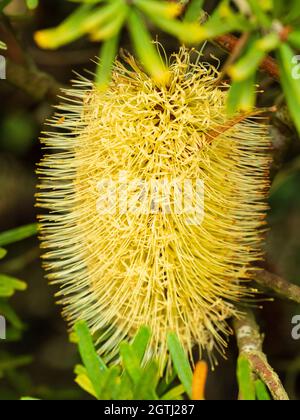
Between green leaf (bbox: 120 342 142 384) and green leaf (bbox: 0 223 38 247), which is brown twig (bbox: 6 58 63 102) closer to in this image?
green leaf (bbox: 0 223 38 247)

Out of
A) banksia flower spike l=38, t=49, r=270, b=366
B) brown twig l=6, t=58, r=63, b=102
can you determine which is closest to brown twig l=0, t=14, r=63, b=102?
brown twig l=6, t=58, r=63, b=102

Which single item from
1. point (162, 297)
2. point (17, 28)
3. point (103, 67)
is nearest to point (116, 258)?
point (162, 297)

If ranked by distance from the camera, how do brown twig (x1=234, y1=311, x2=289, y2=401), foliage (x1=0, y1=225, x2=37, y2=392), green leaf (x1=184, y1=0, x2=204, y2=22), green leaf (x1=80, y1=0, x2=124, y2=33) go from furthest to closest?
1. foliage (x1=0, y1=225, x2=37, y2=392)
2. brown twig (x1=234, y1=311, x2=289, y2=401)
3. green leaf (x1=184, y1=0, x2=204, y2=22)
4. green leaf (x1=80, y1=0, x2=124, y2=33)

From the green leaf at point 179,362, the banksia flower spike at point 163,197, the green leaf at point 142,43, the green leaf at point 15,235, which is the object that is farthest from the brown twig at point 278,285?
the green leaf at point 142,43

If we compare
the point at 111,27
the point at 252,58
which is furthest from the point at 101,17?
the point at 252,58

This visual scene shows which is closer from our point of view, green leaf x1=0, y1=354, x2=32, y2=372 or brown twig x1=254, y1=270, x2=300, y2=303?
brown twig x1=254, y1=270, x2=300, y2=303

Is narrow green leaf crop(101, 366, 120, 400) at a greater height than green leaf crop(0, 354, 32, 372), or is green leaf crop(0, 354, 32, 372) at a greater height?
green leaf crop(0, 354, 32, 372)
